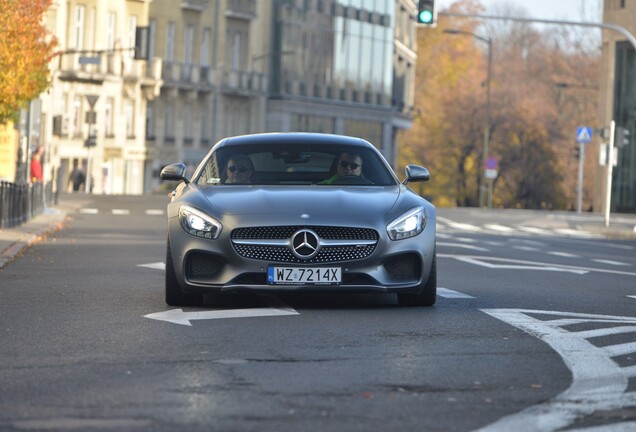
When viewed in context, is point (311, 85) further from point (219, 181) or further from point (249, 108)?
point (219, 181)

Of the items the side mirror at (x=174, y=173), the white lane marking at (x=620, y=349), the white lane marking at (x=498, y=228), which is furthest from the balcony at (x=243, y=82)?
the white lane marking at (x=620, y=349)

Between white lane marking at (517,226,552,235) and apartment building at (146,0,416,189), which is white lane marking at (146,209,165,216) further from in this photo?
apartment building at (146,0,416,189)

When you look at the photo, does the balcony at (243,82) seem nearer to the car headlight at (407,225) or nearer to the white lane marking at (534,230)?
the white lane marking at (534,230)

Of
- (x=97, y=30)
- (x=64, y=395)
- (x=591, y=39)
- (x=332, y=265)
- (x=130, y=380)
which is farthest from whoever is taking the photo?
(x=591, y=39)

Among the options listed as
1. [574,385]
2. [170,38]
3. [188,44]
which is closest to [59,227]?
[574,385]

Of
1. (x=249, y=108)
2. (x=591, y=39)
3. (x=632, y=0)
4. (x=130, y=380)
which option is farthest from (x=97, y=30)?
(x=130, y=380)

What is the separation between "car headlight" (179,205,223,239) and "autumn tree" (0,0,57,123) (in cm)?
1725

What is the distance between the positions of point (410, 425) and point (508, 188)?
307ft

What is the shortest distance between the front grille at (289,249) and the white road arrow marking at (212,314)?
1.28ft

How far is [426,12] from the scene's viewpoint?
39406 millimetres

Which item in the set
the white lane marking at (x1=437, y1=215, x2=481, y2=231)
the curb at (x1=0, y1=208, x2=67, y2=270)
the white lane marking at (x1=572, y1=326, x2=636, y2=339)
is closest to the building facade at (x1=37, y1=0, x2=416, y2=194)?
the white lane marking at (x1=437, y1=215, x2=481, y2=231)

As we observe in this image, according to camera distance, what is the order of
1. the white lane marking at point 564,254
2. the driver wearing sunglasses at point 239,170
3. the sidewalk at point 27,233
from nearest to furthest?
the driver wearing sunglasses at point 239,170 < the sidewalk at point 27,233 < the white lane marking at point 564,254

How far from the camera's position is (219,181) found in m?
14.3

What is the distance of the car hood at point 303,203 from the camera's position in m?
12.9
